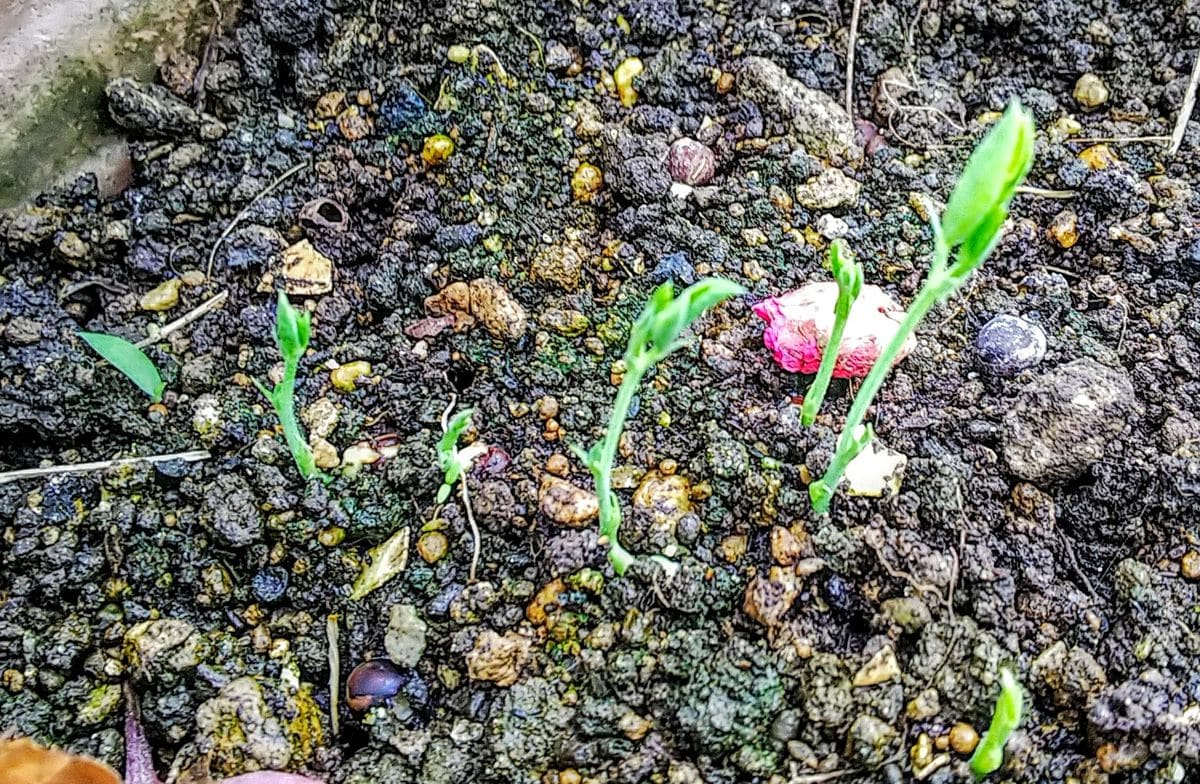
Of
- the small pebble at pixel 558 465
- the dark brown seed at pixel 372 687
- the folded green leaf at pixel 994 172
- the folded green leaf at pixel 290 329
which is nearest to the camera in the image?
the folded green leaf at pixel 994 172

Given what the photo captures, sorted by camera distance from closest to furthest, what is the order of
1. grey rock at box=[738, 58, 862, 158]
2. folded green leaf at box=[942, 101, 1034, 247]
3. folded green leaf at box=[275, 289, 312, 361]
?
folded green leaf at box=[942, 101, 1034, 247], folded green leaf at box=[275, 289, 312, 361], grey rock at box=[738, 58, 862, 158]

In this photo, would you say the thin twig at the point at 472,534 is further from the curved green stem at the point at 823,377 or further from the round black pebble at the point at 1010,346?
the round black pebble at the point at 1010,346

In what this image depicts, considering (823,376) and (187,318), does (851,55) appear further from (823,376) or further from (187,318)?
(187,318)

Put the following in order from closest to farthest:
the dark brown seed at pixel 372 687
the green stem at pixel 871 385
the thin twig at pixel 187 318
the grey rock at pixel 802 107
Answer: the green stem at pixel 871 385
the dark brown seed at pixel 372 687
the thin twig at pixel 187 318
the grey rock at pixel 802 107

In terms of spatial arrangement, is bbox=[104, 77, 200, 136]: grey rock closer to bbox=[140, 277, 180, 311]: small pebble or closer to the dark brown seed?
bbox=[140, 277, 180, 311]: small pebble

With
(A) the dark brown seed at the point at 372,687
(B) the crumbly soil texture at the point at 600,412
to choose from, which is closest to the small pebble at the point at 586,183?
(B) the crumbly soil texture at the point at 600,412

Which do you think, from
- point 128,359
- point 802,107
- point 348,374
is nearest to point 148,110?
point 128,359

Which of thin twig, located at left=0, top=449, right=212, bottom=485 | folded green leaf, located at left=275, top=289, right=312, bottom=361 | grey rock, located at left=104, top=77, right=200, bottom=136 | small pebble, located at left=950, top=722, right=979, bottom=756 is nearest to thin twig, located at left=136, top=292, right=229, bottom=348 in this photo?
thin twig, located at left=0, top=449, right=212, bottom=485
